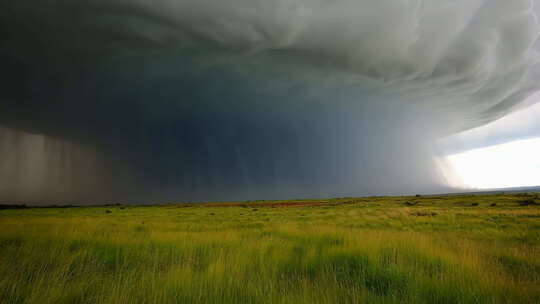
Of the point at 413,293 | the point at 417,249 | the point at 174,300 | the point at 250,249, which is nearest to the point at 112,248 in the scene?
the point at 250,249

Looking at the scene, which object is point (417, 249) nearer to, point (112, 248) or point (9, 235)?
point (112, 248)

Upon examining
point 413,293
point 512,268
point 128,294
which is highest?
point 128,294

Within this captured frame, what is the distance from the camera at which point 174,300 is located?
9.91 feet

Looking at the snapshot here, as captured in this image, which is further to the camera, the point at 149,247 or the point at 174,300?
the point at 149,247

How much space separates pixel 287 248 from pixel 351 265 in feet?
5.89

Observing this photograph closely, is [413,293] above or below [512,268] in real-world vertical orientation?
above

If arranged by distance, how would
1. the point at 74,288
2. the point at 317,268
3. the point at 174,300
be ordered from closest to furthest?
the point at 174,300 → the point at 74,288 → the point at 317,268

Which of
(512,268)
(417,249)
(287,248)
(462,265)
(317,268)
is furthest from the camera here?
(287,248)

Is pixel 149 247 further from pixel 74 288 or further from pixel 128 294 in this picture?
pixel 128 294

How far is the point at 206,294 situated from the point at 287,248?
3304 millimetres

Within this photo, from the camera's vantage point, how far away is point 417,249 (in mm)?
5594

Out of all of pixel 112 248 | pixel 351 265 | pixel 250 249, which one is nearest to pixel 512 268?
pixel 351 265

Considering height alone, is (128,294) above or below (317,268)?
above

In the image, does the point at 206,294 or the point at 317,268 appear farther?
the point at 317,268
